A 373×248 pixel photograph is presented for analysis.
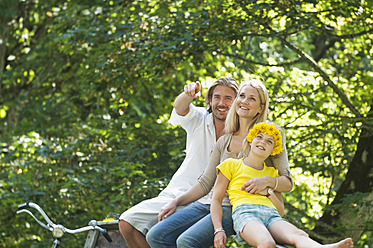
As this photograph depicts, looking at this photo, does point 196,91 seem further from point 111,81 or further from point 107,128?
point 107,128

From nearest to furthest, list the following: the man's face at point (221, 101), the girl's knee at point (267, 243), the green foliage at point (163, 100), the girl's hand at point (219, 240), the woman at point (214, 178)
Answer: the girl's knee at point (267, 243) < the girl's hand at point (219, 240) < the woman at point (214, 178) < the man's face at point (221, 101) < the green foliage at point (163, 100)

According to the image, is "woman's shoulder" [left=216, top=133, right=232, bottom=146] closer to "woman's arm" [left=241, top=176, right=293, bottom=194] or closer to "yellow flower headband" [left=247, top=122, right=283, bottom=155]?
"yellow flower headband" [left=247, top=122, right=283, bottom=155]

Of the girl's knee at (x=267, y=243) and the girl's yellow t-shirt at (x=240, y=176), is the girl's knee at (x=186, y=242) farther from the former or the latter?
the girl's knee at (x=267, y=243)

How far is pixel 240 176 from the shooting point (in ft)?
10.0

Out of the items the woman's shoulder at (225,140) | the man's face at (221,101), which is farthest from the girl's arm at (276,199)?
the man's face at (221,101)

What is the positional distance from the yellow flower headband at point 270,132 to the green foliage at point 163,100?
275cm

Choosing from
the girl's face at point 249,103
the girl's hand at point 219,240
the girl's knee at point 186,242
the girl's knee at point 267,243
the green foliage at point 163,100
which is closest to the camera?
the girl's knee at point 267,243

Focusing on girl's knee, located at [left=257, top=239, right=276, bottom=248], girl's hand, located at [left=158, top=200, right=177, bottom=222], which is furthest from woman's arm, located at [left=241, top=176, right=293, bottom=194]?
girl's hand, located at [left=158, top=200, right=177, bottom=222]

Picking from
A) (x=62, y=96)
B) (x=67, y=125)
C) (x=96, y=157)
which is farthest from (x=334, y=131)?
(x=62, y=96)

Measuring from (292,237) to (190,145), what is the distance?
1178 mm

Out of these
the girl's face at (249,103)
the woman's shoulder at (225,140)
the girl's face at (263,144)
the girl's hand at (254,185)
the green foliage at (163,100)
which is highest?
the girl's face at (249,103)

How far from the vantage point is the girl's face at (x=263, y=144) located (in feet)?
10.0

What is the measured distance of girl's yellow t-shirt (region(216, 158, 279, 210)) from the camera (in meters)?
2.99

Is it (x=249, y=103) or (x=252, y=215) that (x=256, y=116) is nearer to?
(x=249, y=103)
